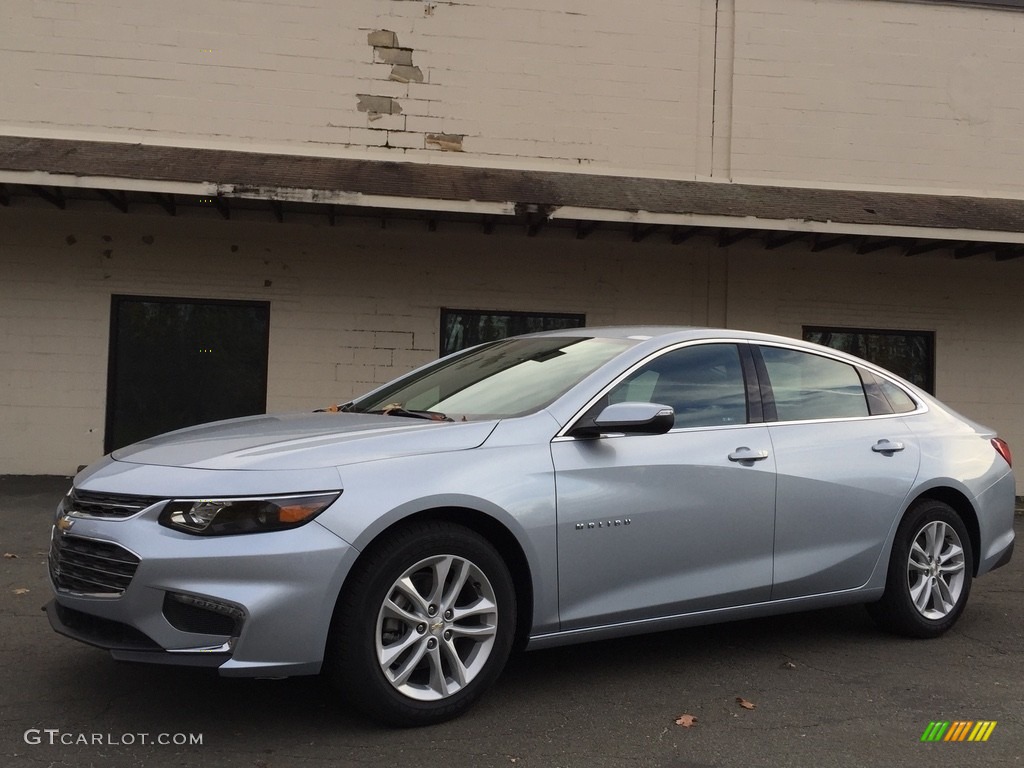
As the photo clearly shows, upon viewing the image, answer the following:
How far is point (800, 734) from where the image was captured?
381cm

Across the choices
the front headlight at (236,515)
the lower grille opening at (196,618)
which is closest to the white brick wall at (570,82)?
the front headlight at (236,515)

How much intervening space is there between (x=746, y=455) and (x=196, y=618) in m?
2.53

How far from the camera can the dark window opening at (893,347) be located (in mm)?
12539

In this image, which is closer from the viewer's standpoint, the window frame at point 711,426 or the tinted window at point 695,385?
the window frame at point 711,426

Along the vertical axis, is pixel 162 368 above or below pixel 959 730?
above

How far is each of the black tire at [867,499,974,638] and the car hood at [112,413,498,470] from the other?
251cm

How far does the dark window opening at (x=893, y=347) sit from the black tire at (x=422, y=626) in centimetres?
963

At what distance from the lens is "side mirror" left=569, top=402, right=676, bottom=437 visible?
3980 mm

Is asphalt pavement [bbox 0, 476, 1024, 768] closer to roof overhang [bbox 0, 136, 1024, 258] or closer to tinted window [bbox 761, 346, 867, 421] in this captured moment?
tinted window [bbox 761, 346, 867, 421]

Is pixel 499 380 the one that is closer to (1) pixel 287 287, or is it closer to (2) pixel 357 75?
(1) pixel 287 287

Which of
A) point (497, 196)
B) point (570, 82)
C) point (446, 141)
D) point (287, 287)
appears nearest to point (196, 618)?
point (497, 196)

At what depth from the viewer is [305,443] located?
3717 mm

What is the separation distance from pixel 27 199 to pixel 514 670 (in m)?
8.86

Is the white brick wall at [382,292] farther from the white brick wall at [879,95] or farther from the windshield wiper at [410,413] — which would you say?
the windshield wiper at [410,413]
